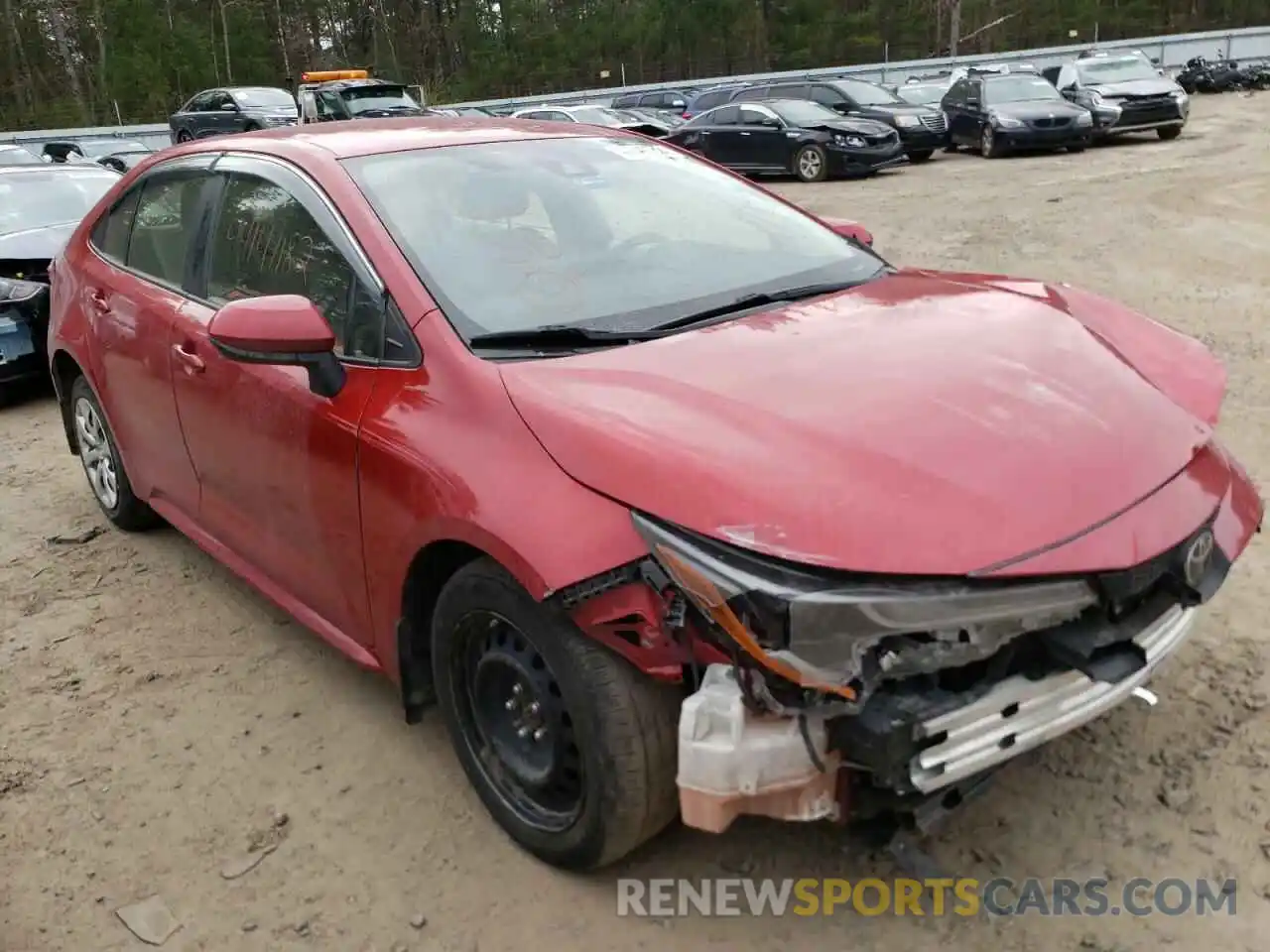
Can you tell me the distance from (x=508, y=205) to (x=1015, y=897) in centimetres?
220

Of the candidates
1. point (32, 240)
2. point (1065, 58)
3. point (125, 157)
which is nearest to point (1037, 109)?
point (32, 240)

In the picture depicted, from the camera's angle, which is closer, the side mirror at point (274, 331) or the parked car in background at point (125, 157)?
the side mirror at point (274, 331)

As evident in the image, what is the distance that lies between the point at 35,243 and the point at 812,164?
11782mm

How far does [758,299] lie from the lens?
2.95m

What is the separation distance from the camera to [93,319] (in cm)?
425

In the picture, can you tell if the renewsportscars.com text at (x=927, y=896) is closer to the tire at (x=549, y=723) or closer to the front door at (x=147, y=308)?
the tire at (x=549, y=723)

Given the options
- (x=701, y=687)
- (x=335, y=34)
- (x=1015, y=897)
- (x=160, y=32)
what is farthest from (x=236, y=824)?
(x=335, y=34)

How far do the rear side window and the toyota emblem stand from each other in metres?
3.74

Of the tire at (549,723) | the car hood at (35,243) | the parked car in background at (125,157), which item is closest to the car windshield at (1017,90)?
the parked car in background at (125,157)

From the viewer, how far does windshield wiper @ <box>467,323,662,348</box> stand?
263 cm

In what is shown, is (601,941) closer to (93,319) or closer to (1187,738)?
(1187,738)

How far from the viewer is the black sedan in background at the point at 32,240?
7.09 meters

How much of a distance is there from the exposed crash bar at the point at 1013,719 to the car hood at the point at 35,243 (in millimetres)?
7177

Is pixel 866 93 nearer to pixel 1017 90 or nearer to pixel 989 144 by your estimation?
pixel 1017 90
